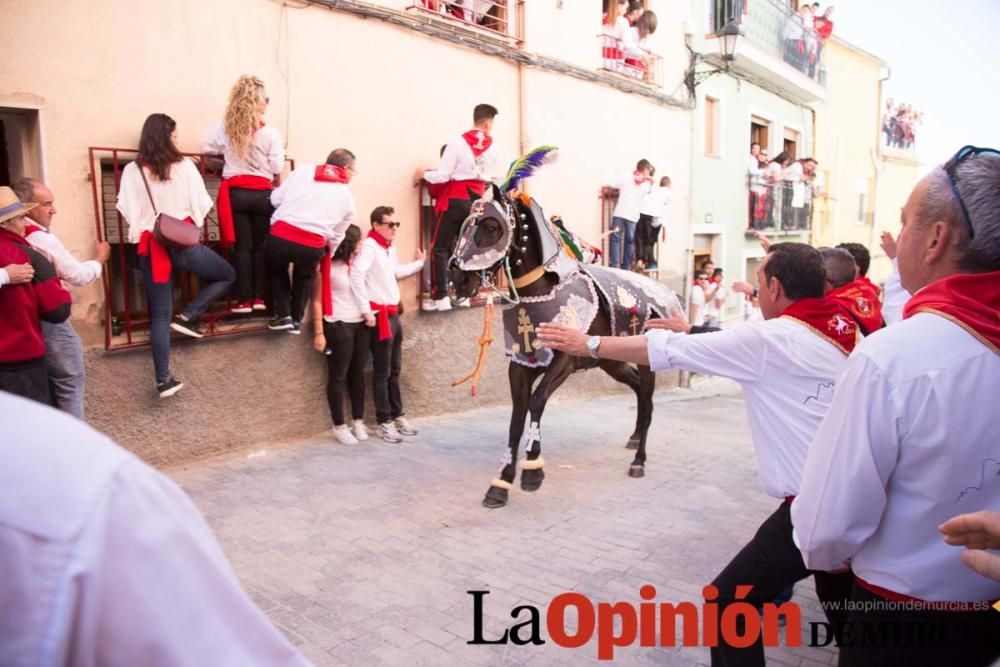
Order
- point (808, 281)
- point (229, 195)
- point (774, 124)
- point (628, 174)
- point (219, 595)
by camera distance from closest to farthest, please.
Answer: point (219, 595) < point (808, 281) < point (229, 195) < point (628, 174) < point (774, 124)

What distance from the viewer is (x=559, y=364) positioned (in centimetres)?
590

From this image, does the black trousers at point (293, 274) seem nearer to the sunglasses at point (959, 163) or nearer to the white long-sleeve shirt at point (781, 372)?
the white long-sleeve shirt at point (781, 372)

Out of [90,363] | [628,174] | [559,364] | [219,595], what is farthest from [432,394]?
[219,595]

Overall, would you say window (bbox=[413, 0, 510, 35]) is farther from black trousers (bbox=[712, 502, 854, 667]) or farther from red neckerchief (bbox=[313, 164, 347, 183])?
black trousers (bbox=[712, 502, 854, 667])

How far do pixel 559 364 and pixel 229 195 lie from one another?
3169 millimetres

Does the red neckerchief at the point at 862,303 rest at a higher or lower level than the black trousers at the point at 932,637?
higher

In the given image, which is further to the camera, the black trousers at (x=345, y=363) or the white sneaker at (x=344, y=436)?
the white sneaker at (x=344, y=436)

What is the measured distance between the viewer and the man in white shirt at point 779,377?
279cm

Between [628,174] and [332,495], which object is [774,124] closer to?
[628,174]

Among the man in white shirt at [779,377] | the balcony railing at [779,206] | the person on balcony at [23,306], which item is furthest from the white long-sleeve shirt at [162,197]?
the balcony railing at [779,206]

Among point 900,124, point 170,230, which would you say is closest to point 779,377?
point 170,230

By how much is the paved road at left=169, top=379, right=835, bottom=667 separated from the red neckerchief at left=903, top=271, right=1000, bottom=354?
2.30 metres

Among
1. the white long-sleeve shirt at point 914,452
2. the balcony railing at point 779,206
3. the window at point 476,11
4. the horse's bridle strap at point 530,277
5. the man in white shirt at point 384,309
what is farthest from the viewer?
the balcony railing at point 779,206

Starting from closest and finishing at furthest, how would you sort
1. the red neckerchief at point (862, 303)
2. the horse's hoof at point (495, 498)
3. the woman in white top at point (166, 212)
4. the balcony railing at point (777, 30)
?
1. the red neckerchief at point (862, 303)
2. the horse's hoof at point (495, 498)
3. the woman in white top at point (166, 212)
4. the balcony railing at point (777, 30)
